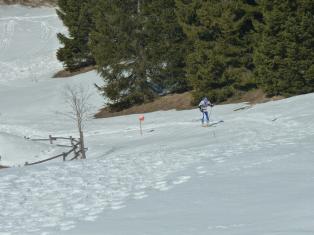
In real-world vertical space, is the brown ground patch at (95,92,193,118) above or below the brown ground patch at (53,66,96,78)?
below

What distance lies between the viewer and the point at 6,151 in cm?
2777

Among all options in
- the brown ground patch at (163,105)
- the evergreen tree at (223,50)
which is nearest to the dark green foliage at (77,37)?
the brown ground patch at (163,105)

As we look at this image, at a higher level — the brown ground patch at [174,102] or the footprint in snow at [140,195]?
the brown ground patch at [174,102]

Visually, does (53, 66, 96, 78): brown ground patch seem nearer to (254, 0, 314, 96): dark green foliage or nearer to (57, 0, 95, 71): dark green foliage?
(57, 0, 95, 71): dark green foliage

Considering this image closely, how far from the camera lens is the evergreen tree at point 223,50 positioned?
119 ft

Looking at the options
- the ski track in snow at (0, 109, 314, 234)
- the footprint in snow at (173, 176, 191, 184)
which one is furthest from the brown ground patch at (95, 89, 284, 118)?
the footprint in snow at (173, 176, 191, 184)

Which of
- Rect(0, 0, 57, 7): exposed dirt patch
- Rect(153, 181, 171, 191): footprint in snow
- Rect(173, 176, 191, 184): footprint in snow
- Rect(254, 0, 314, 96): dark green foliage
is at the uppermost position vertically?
Rect(0, 0, 57, 7): exposed dirt patch

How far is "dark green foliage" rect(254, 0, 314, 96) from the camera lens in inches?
1262

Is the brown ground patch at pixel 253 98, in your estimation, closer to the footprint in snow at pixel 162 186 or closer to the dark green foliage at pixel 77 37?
the footprint in snow at pixel 162 186

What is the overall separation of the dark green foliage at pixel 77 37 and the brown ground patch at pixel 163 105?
1468 centimetres

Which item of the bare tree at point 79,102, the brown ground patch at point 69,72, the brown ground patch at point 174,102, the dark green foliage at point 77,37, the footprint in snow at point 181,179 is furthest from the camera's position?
the brown ground patch at point 69,72

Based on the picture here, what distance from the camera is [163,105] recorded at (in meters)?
39.4

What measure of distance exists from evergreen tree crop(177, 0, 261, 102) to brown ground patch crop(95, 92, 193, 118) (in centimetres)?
187

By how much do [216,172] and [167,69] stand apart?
88.4 ft
